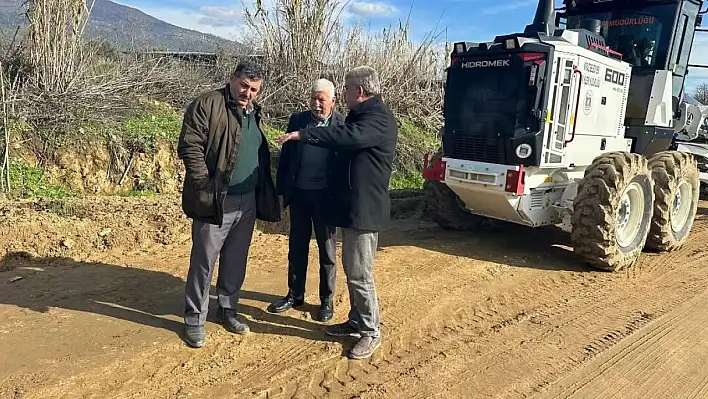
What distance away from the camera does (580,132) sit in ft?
20.0

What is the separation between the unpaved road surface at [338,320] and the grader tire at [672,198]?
25 cm

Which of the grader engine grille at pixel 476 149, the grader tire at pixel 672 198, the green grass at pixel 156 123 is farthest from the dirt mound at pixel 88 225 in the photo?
the grader tire at pixel 672 198

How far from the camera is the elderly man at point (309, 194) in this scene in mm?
4273

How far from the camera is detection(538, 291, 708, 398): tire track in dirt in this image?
3.53m

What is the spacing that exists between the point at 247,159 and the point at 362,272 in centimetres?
114

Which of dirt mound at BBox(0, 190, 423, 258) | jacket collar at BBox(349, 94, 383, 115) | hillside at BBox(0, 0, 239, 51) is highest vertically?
hillside at BBox(0, 0, 239, 51)

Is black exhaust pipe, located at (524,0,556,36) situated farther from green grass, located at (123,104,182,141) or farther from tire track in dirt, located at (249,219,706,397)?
green grass, located at (123,104,182,141)

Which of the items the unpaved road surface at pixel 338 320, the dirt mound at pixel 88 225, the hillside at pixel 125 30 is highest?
the hillside at pixel 125 30

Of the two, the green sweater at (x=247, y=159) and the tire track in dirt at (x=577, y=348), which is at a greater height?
the green sweater at (x=247, y=159)

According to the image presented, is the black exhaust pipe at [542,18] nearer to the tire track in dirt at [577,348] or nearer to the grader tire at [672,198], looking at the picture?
the grader tire at [672,198]

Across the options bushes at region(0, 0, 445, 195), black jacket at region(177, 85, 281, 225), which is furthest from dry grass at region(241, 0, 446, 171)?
black jacket at region(177, 85, 281, 225)

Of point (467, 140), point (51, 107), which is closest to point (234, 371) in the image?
point (467, 140)

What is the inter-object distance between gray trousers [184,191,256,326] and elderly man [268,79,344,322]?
14.7 inches

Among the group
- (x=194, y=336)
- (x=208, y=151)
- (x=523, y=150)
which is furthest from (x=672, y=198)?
(x=194, y=336)
